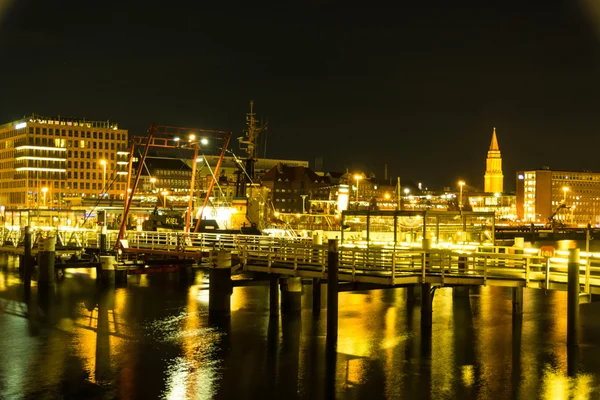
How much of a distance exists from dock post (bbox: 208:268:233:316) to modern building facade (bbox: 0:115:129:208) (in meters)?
127

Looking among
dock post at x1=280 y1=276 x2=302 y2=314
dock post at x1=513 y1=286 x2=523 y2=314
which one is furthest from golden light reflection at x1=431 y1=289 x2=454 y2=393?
dock post at x1=280 y1=276 x2=302 y2=314

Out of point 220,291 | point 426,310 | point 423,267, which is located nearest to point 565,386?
point 423,267

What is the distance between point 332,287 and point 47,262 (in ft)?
83.3

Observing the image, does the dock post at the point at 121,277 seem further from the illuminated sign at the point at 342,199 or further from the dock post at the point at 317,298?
the illuminated sign at the point at 342,199

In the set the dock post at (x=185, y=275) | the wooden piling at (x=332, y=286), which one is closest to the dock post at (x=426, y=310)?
the wooden piling at (x=332, y=286)

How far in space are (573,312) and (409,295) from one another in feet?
49.1

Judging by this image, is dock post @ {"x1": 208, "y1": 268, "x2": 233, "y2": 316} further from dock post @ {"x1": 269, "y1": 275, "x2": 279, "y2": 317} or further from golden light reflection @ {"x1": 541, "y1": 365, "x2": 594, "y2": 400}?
golden light reflection @ {"x1": 541, "y1": 365, "x2": 594, "y2": 400}

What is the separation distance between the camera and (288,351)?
2916cm

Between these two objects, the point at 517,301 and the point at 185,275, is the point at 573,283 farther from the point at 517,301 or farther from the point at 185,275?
the point at 185,275

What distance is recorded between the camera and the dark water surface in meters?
23.9

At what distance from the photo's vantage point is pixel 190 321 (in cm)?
3603

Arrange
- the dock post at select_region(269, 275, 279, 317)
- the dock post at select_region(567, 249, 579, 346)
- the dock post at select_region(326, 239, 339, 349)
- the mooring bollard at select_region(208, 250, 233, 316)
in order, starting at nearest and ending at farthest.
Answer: the dock post at select_region(567, 249, 579, 346) < the dock post at select_region(326, 239, 339, 349) < the mooring bollard at select_region(208, 250, 233, 316) < the dock post at select_region(269, 275, 279, 317)

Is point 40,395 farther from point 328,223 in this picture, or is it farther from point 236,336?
point 328,223

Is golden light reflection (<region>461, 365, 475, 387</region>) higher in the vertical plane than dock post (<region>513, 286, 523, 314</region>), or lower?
lower
